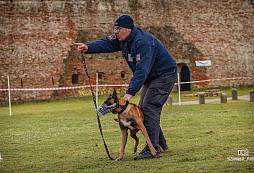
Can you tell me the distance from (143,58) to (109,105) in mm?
819

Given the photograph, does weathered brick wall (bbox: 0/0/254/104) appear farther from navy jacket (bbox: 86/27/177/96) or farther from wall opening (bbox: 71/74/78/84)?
navy jacket (bbox: 86/27/177/96)

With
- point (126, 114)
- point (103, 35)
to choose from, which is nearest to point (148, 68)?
point (126, 114)

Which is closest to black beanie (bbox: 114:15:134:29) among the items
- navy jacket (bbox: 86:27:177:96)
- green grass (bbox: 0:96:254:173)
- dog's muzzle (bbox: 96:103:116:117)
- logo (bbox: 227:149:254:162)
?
navy jacket (bbox: 86:27:177:96)

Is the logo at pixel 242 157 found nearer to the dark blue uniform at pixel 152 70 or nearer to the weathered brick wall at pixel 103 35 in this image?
the dark blue uniform at pixel 152 70

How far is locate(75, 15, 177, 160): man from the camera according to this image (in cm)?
693

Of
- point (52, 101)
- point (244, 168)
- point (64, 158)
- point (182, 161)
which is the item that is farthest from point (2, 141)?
point (52, 101)

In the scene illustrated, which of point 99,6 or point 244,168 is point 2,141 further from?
point 99,6

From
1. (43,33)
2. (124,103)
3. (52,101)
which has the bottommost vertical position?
(52,101)

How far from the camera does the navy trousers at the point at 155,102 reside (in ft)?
23.5

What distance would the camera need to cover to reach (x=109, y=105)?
6.82 meters

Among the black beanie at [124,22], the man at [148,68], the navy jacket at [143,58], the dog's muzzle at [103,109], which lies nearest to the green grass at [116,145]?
the man at [148,68]

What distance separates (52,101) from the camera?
1033 inches

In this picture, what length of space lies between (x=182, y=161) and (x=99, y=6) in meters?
22.2

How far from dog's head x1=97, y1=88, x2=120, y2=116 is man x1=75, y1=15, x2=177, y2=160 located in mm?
170
